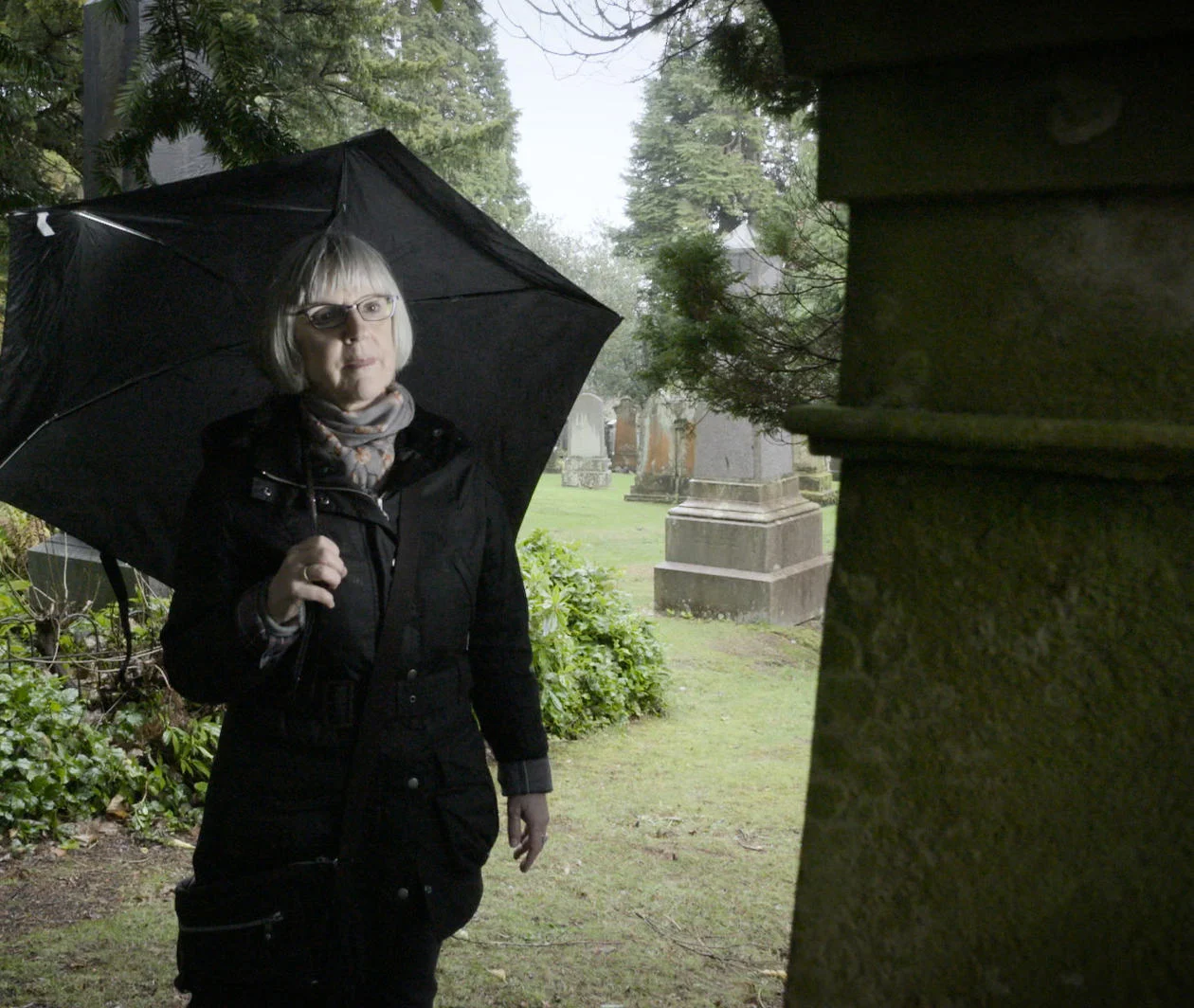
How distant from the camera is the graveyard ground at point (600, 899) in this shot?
11.7 ft

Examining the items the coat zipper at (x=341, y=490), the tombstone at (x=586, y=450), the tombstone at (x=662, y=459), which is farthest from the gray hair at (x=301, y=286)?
the tombstone at (x=586, y=450)

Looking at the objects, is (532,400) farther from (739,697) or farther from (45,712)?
(739,697)

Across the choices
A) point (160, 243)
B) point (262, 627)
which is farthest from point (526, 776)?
point (160, 243)

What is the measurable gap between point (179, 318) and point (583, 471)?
19.0 m

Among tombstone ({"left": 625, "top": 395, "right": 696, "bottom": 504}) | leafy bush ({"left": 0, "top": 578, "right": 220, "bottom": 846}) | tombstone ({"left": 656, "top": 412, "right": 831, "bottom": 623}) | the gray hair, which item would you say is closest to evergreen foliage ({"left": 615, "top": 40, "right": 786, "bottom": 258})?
tombstone ({"left": 625, "top": 395, "right": 696, "bottom": 504})

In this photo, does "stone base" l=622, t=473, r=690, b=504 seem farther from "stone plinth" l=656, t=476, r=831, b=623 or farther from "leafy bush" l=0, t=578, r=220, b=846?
"leafy bush" l=0, t=578, r=220, b=846

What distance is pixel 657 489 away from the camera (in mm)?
19641

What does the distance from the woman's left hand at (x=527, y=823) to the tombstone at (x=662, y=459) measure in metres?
17.0

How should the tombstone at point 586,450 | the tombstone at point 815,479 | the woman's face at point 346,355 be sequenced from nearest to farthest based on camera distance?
the woman's face at point 346,355 < the tombstone at point 815,479 < the tombstone at point 586,450

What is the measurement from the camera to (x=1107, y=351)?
1146 millimetres

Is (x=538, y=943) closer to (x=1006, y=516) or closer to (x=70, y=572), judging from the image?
(x=1006, y=516)

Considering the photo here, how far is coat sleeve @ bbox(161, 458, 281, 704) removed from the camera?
1993 mm

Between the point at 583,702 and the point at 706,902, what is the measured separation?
2.28m

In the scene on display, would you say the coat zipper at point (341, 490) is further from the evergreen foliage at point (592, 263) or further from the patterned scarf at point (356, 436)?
the evergreen foliage at point (592, 263)
